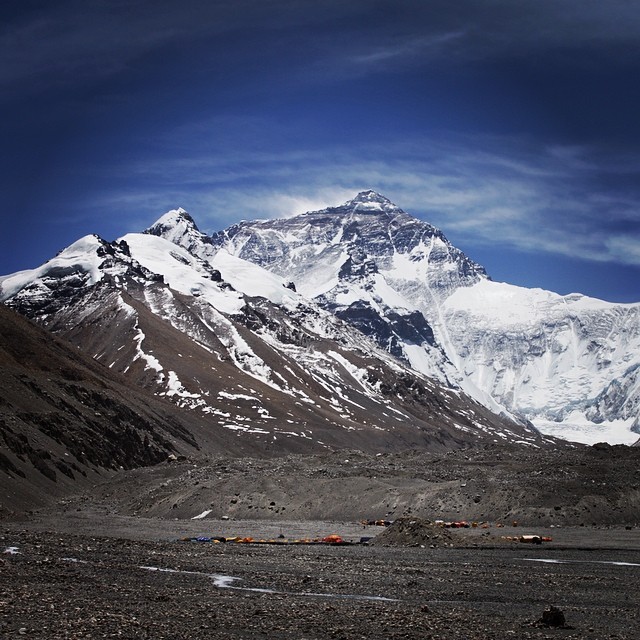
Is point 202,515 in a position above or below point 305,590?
below

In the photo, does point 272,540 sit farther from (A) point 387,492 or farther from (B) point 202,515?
(A) point 387,492

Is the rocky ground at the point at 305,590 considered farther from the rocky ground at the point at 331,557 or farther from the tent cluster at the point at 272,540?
the tent cluster at the point at 272,540

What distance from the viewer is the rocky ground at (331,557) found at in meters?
30.6

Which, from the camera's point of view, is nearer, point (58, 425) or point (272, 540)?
point (272, 540)

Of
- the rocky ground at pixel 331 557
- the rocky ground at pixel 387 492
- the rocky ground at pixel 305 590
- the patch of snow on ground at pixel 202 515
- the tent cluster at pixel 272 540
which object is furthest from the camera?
the patch of snow on ground at pixel 202 515

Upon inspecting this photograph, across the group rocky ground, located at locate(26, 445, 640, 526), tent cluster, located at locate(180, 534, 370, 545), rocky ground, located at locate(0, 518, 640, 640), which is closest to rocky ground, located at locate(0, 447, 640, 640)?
rocky ground, located at locate(0, 518, 640, 640)

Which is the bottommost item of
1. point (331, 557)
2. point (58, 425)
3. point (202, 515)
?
point (202, 515)

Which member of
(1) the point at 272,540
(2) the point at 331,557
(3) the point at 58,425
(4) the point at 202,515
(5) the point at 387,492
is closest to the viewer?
(2) the point at 331,557

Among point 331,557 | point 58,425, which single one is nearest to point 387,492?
point 331,557

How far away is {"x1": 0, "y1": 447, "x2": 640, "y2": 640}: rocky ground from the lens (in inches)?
1206

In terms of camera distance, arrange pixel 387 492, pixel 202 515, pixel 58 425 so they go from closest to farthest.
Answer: pixel 202 515 < pixel 387 492 < pixel 58 425

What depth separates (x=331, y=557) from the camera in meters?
55.0

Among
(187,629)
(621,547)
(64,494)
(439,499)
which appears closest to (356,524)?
(439,499)

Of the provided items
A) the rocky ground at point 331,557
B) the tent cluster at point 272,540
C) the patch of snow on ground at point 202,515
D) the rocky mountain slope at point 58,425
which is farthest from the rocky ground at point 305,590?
the rocky mountain slope at point 58,425
